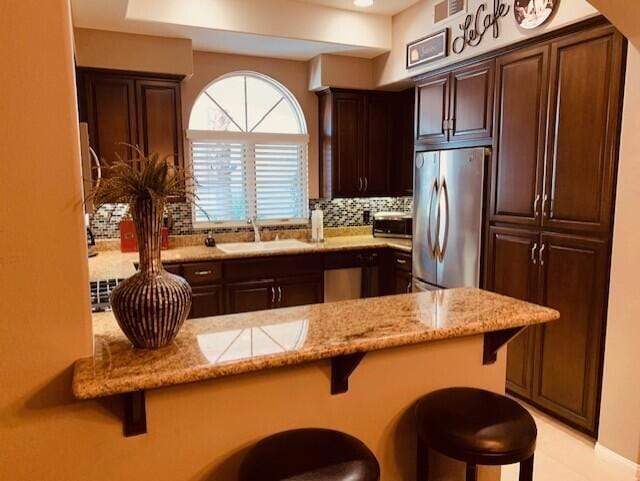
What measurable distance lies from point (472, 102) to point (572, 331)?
65.6 inches

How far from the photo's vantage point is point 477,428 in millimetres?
1486

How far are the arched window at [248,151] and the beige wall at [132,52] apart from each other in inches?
21.9

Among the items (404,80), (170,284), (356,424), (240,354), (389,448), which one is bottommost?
(389,448)

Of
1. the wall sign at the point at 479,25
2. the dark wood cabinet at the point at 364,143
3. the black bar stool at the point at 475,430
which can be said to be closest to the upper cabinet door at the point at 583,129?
the wall sign at the point at 479,25

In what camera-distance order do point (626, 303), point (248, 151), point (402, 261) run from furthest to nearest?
point (248, 151) → point (402, 261) → point (626, 303)

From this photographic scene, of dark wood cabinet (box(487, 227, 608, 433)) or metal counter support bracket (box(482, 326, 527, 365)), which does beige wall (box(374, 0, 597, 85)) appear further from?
metal counter support bracket (box(482, 326, 527, 365))

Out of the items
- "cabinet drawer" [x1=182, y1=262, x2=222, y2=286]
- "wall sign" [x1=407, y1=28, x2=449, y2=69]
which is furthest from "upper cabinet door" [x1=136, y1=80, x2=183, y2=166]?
"wall sign" [x1=407, y1=28, x2=449, y2=69]

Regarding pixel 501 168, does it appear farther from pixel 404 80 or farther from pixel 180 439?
pixel 180 439

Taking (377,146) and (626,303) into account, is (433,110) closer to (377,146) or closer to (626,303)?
(377,146)

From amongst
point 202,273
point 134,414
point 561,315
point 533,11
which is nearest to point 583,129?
point 533,11

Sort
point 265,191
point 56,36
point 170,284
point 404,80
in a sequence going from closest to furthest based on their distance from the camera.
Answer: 1. point 56,36
2. point 170,284
3. point 404,80
4. point 265,191

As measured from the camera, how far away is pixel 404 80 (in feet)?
13.6

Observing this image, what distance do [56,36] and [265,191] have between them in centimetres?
348

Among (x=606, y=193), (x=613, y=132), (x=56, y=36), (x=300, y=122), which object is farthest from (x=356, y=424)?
(x=300, y=122)
